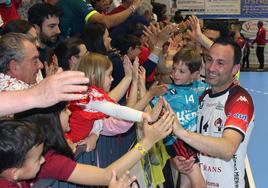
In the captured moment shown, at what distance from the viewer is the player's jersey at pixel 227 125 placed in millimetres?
3549

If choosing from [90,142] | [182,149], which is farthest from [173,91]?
[90,142]

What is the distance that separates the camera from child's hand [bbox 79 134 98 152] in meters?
3.31

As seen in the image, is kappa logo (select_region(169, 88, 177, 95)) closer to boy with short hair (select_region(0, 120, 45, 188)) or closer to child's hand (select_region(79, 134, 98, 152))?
child's hand (select_region(79, 134, 98, 152))

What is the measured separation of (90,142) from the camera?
3.38m

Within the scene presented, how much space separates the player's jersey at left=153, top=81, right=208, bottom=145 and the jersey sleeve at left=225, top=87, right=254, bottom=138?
2.26 ft

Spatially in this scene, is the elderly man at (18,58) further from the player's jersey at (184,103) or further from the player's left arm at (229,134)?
the player's jersey at (184,103)

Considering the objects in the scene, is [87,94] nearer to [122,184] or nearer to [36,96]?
[122,184]

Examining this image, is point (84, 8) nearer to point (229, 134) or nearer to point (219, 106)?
point (219, 106)

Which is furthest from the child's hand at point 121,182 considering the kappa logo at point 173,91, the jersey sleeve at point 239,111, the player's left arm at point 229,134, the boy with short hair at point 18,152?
the kappa logo at point 173,91

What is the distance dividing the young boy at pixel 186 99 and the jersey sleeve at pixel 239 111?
0.71m

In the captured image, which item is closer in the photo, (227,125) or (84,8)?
(227,125)

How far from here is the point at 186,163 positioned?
439 cm

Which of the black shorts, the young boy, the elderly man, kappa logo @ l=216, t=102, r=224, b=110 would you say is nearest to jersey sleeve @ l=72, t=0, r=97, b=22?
the young boy

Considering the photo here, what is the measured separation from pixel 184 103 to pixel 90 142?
1.35m
